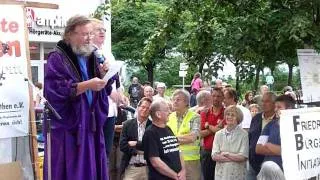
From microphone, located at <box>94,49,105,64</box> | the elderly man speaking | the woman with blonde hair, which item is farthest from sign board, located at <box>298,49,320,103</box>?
the elderly man speaking

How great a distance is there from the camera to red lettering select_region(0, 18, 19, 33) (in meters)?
4.66

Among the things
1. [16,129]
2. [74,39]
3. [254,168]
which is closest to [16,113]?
[16,129]

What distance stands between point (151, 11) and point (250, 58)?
65.2 ft

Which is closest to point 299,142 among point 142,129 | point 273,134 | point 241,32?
point 273,134

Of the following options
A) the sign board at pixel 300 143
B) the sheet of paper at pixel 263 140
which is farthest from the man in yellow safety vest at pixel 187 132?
the sign board at pixel 300 143

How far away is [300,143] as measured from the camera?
4.89 m

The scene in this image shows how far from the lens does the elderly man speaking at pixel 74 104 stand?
4148 mm

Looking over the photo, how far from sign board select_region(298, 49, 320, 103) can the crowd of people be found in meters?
0.23

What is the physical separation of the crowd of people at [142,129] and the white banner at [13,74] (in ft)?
1.97

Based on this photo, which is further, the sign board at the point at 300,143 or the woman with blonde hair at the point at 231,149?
the woman with blonde hair at the point at 231,149

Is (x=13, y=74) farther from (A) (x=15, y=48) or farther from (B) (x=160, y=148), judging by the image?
(B) (x=160, y=148)

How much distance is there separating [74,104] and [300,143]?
194 centimetres

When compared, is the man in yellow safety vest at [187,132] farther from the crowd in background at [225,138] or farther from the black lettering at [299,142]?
the black lettering at [299,142]

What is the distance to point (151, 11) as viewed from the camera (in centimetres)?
2597
